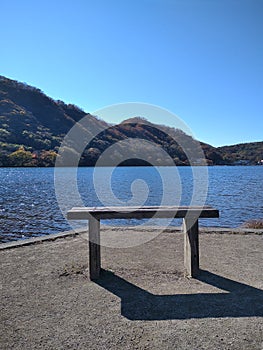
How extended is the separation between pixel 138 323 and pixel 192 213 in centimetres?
158

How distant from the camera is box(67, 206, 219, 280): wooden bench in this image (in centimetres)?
385

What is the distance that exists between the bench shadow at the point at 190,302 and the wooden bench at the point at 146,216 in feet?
0.92

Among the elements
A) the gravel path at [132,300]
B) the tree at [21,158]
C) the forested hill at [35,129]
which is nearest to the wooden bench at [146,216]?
the gravel path at [132,300]

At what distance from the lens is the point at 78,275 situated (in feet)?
13.5

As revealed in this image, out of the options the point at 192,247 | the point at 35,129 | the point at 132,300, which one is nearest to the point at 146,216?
the point at 192,247

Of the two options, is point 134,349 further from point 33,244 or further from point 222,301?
point 33,244

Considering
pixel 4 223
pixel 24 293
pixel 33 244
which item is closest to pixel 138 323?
pixel 24 293

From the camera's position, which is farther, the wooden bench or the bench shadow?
the wooden bench

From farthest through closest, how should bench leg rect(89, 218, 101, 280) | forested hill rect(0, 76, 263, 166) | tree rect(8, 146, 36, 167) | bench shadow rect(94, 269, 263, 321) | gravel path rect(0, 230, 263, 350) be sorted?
1. forested hill rect(0, 76, 263, 166)
2. tree rect(8, 146, 36, 167)
3. bench leg rect(89, 218, 101, 280)
4. bench shadow rect(94, 269, 263, 321)
5. gravel path rect(0, 230, 263, 350)

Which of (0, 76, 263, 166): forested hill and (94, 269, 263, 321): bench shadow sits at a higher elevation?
(0, 76, 263, 166): forested hill

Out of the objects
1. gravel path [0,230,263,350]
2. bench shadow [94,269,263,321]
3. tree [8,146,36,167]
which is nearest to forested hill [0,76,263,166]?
tree [8,146,36,167]

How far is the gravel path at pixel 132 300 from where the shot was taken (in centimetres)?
251

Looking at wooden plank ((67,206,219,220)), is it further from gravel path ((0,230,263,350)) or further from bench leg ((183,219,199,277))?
gravel path ((0,230,263,350))

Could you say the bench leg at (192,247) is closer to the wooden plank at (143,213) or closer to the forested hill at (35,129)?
the wooden plank at (143,213)
